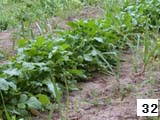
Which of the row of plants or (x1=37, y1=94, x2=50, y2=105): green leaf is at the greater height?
the row of plants

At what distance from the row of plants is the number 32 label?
403 millimetres

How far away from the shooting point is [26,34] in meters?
3.56

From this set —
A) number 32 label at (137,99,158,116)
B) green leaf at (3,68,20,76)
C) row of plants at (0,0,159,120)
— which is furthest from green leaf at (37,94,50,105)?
number 32 label at (137,99,158,116)

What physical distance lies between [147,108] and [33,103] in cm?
59

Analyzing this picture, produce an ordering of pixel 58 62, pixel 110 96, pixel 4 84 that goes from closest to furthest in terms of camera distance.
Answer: pixel 4 84 < pixel 110 96 < pixel 58 62

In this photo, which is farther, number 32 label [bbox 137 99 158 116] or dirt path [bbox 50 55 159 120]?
dirt path [bbox 50 55 159 120]

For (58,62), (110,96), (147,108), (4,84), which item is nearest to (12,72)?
(4,84)

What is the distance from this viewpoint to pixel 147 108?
6.23 ft

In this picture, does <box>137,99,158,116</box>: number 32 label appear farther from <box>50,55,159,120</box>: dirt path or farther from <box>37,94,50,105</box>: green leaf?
<box>37,94,50,105</box>: green leaf

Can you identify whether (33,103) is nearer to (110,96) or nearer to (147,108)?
(110,96)

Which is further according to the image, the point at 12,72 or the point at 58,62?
the point at 58,62

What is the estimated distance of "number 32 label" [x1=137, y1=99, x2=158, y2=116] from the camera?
189 cm

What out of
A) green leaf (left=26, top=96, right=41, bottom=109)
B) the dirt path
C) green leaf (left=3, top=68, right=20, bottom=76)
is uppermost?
green leaf (left=3, top=68, right=20, bottom=76)

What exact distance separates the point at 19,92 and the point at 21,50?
0.47m
